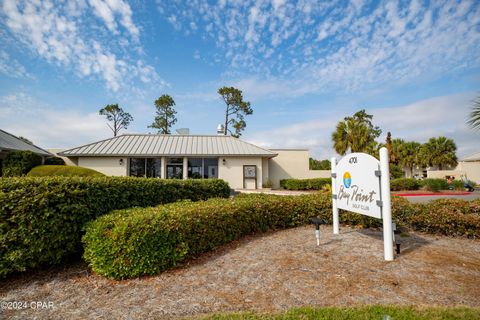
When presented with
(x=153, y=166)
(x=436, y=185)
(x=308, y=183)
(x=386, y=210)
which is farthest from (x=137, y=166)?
(x=436, y=185)

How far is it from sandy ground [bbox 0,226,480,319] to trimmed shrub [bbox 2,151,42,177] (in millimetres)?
12834

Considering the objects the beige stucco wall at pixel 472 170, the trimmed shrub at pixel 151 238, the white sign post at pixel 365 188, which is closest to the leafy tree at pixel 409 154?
the beige stucco wall at pixel 472 170

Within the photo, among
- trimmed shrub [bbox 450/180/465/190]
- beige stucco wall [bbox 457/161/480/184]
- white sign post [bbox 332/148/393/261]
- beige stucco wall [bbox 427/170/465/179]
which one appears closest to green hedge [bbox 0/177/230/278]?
white sign post [bbox 332/148/393/261]

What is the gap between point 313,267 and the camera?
3.69 meters

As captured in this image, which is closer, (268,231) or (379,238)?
(379,238)

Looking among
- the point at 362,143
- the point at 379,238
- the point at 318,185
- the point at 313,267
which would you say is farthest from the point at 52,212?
the point at 362,143

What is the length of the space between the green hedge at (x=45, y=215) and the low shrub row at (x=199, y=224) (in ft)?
1.06

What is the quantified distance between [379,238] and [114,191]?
5777 mm

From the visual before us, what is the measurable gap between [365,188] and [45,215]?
5415 millimetres

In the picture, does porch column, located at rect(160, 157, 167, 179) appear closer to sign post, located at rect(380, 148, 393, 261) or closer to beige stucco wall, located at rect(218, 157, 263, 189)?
beige stucco wall, located at rect(218, 157, 263, 189)

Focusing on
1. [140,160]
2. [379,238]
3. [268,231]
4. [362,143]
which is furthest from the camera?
[362,143]

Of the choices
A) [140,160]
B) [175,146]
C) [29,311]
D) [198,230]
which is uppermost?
[175,146]

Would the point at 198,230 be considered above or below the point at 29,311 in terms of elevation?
above

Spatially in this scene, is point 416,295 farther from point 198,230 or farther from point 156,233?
point 156,233
